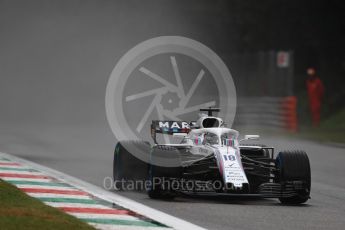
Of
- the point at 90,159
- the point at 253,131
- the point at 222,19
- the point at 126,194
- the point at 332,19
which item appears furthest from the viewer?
the point at 222,19

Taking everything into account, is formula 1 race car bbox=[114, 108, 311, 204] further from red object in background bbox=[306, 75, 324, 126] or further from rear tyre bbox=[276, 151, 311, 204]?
red object in background bbox=[306, 75, 324, 126]

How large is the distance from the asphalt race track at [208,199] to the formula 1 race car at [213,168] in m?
0.18

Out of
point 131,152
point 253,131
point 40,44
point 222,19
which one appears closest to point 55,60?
point 40,44

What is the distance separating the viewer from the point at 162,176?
1085 centimetres

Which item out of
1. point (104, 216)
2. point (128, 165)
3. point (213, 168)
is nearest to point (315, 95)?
point (128, 165)

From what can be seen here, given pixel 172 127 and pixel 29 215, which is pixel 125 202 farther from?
pixel 172 127

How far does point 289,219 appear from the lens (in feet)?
32.1

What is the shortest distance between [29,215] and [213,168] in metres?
3.09

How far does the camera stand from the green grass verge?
26.4 feet

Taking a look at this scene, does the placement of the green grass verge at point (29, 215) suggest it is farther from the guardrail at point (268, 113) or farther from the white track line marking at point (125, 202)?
the guardrail at point (268, 113)

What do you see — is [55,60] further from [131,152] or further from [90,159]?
[131,152]

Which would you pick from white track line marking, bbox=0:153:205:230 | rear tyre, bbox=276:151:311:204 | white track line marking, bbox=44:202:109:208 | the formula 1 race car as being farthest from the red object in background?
white track line marking, bbox=44:202:109:208

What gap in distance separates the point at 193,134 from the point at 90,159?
5067mm

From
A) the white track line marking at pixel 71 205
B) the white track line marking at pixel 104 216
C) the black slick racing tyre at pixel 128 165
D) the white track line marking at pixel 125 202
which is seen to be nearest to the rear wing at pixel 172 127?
the black slick racing tyre at pixel 128 165
